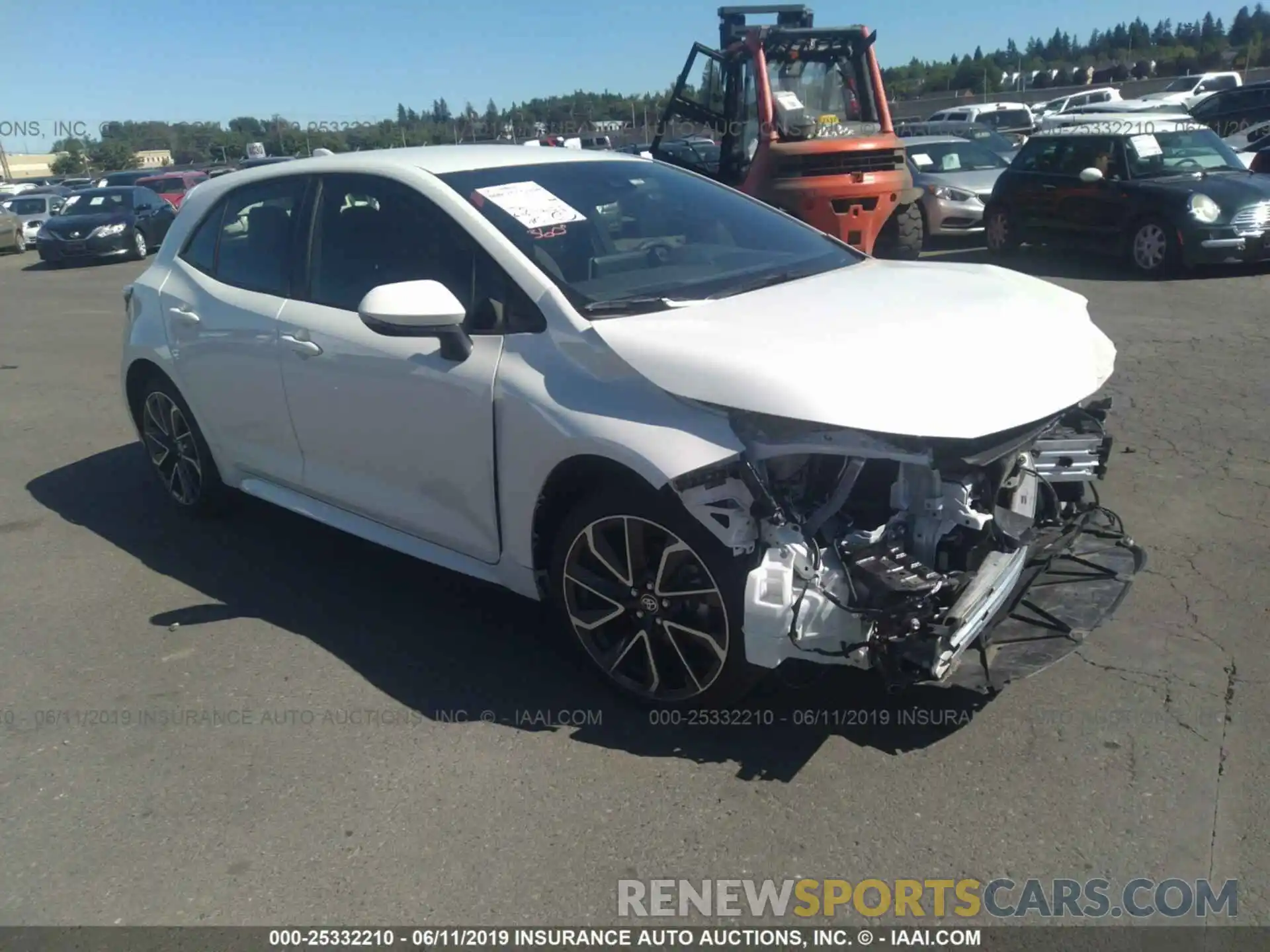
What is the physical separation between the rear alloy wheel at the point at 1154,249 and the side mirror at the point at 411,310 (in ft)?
32.5

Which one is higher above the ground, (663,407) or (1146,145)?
(1146,145)

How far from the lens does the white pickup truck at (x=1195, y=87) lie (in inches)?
1330

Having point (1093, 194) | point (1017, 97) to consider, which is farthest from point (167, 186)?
point (1017, 97)

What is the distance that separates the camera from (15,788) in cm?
355

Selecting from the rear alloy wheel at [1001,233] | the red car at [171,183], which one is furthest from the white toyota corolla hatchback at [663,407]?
the red car at [171,183]

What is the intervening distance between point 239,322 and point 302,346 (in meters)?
0.56

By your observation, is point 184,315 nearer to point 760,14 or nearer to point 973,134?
point 760,14

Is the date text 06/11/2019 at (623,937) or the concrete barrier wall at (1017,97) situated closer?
the date text 06/11/2019 at (623,937)

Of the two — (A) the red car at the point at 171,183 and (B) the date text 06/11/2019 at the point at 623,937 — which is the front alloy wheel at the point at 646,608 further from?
(A) the red car at the point at 171,183

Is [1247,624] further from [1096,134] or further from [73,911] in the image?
[1096,134]

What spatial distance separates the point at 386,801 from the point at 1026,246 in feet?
43.7

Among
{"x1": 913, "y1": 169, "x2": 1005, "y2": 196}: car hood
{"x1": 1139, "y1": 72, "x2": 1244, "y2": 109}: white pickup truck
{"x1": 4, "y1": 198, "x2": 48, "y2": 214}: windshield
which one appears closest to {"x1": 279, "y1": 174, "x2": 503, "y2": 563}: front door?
{"x1": 913, "y1": 169, "x2": 1005, "y2": 196}: car hood

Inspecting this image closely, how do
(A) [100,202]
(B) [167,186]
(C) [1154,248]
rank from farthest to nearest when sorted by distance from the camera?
(B) [167,186], (A) [100,202], (C) [1154,248]

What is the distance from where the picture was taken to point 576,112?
2236cm
